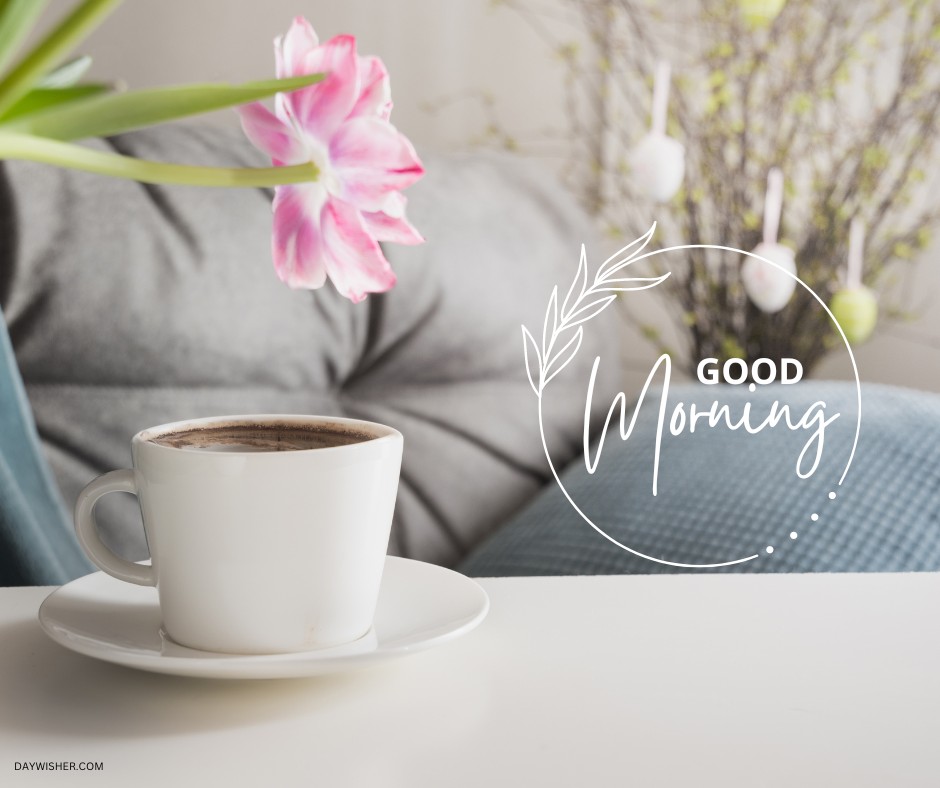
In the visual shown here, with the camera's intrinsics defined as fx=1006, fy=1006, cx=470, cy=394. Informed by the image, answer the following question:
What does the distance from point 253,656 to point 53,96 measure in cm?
18

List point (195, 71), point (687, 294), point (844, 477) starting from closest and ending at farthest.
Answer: point (844, 477) < point (687, 294) < point (195, 71)

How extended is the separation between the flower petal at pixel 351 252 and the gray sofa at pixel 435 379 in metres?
0.41

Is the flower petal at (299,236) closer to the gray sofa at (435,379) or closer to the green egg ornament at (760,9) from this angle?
the gray sofa at (435,379)

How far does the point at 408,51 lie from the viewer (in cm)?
163

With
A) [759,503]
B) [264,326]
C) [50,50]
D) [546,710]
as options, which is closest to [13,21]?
[50,50]

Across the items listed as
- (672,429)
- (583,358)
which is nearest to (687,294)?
(583,358)

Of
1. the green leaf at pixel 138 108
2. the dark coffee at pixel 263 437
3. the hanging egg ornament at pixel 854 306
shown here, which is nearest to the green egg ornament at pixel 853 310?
the hanging egg ornament at pixel 854 306

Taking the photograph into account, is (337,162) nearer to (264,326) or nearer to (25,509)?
(25,509)

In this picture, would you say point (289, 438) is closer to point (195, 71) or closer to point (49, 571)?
point (49, 571)

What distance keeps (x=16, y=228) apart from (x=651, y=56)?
1.00m

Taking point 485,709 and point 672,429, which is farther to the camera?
point 672,429

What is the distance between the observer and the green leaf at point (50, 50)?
0.22 metres

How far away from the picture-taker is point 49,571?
0.55 meters

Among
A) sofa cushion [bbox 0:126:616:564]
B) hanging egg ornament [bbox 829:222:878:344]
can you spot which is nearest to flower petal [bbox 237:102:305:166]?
sofa cushion [bbox 0:126:616:564]
